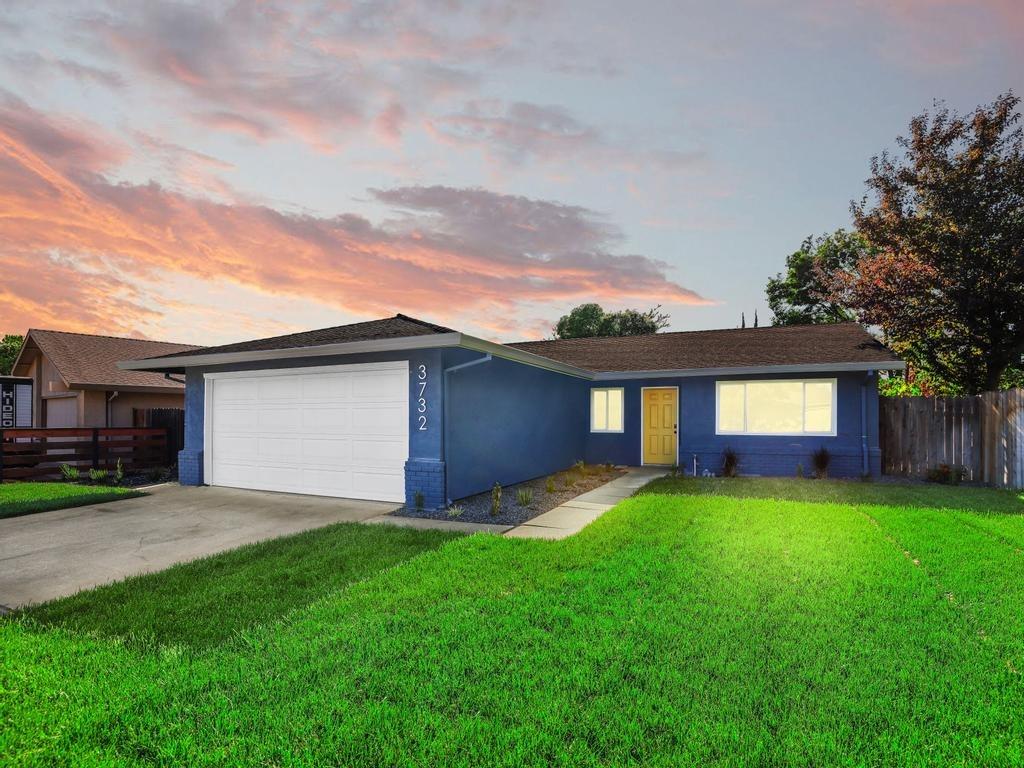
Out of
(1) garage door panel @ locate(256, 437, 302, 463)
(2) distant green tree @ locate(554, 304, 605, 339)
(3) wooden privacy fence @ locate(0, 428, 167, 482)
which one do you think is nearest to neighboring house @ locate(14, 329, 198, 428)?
(3) wooden privacy fence @ locate(0, 428, 167, 482)

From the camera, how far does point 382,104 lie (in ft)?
34.2

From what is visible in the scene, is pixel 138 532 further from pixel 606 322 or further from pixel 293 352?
pixel 606 322

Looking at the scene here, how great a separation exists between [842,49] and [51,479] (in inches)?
779

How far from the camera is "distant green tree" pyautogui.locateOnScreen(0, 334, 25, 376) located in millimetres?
40969

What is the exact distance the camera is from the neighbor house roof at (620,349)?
368 inches

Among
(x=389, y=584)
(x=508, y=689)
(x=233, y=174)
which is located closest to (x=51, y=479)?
(x=233, y=174)

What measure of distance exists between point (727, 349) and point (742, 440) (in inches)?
110

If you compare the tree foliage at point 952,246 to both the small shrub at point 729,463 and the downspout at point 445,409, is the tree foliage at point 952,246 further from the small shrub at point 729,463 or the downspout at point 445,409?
the downspout at point 445,409

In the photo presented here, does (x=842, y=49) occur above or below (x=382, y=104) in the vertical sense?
above

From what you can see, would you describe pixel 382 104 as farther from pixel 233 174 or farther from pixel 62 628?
pixel 62 628

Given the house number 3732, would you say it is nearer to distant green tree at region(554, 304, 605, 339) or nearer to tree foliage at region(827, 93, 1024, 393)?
tree foliage at region(827, 93, 1024, 393)

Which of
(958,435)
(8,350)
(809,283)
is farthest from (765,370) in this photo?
(8,350)

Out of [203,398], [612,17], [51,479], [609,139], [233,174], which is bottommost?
[51,479]

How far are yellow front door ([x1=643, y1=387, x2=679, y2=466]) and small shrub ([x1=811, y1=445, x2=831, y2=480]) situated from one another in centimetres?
325
